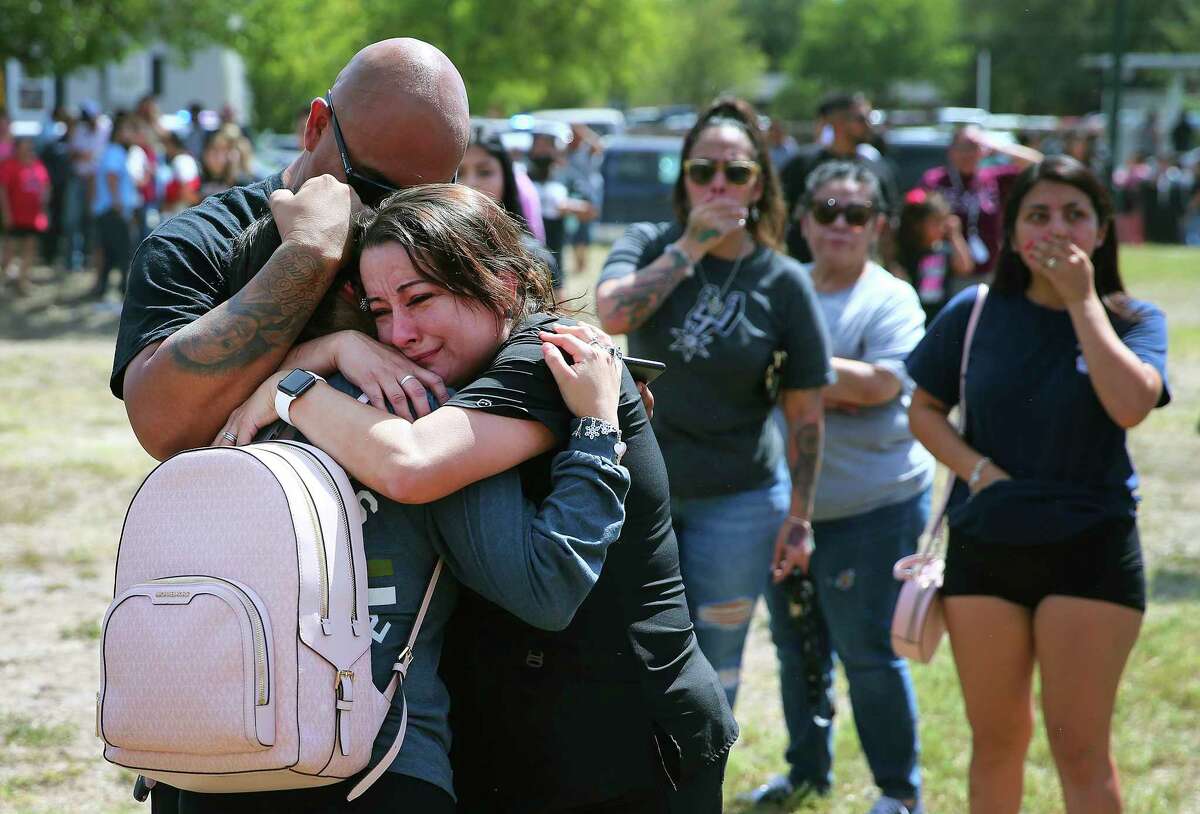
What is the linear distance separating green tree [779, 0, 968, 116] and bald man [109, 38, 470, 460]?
213 feet

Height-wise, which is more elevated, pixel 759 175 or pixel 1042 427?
pixel 759 175

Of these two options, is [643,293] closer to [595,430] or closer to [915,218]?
[595,430]

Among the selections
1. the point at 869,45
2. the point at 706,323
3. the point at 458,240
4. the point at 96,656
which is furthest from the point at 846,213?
the point at 869,45

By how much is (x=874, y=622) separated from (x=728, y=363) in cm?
103

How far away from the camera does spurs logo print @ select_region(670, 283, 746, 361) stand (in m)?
4.15

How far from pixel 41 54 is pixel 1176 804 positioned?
1865cm

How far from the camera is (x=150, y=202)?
55.2ft

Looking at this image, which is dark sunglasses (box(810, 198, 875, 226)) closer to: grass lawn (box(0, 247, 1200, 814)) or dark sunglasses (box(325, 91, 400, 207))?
grass lawn (box(0, 247, 1200, 814))

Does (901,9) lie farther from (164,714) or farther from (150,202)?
(164,714)

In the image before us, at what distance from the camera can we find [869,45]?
6638 centimetres

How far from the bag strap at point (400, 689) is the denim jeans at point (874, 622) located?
8.57 ft

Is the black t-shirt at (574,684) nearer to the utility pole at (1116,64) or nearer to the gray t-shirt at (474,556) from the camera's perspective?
the gray t-shirt at (474,556)

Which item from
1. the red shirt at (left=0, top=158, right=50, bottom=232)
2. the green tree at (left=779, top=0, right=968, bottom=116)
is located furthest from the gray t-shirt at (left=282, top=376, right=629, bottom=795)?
the green tree at (left=779, top=0, right=968, bottom=116)

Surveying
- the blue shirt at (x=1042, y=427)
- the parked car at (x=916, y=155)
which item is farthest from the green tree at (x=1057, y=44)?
the blue shirt at (x=1042, y=427)
